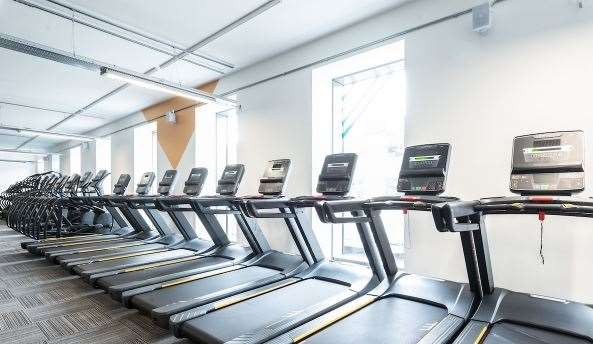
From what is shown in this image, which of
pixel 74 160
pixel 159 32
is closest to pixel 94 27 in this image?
pixel 159 32

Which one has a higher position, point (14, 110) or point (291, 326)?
point (14, 110)

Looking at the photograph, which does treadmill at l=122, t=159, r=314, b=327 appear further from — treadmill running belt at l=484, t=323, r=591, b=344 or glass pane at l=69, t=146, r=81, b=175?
glass pane at l=69, t=146, r=81, b=175

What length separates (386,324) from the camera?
231 centimetres

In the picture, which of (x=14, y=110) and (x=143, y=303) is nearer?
(x=143, y=303)

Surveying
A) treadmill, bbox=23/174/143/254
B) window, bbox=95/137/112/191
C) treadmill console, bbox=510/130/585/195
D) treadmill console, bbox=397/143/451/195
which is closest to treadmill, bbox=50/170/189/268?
treadmill, bbox=23/174/143/254

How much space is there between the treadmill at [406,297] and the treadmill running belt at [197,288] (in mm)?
1184

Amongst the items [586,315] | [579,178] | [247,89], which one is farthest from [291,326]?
[247,89]

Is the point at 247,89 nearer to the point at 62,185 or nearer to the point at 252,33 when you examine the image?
the point at 252,33

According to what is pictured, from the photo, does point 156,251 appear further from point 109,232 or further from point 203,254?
point 109,232

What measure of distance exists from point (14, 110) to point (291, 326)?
9.91 meters

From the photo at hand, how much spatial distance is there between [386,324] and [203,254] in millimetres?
3037

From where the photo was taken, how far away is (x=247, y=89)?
5.98 meters

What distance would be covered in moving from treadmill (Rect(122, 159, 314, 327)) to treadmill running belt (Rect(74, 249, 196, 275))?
101 cm

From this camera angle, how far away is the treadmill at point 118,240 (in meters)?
4.99
